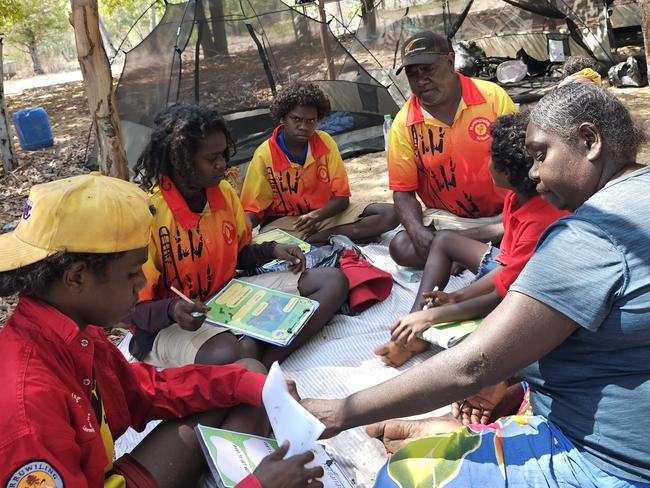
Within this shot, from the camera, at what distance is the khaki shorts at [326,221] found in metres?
3.52

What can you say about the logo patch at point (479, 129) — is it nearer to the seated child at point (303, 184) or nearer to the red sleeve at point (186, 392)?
the seated child at point (303, 184)

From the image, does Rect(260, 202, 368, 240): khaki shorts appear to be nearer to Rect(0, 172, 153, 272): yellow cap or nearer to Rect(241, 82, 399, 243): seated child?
Rect(241, 82, 399, 243): seated child

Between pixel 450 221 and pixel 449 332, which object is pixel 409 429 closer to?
pixel 449 332

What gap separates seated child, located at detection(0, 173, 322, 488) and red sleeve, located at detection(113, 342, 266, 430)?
0.47ft

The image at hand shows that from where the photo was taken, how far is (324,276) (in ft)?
9.25

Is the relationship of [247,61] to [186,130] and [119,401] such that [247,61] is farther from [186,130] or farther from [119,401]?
[119,401]

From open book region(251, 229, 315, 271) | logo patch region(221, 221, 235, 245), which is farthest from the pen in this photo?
open book region(251, 229, 315, 271)

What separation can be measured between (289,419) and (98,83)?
125 inches

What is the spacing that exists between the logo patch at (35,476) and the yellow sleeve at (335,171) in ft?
8.66

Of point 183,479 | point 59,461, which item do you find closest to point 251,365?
point 183,479

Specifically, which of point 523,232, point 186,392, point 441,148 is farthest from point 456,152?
point 186,392

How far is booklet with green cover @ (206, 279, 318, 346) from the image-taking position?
2375 millimetres

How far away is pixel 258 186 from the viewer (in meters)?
3.50

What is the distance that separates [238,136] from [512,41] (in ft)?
15.3
